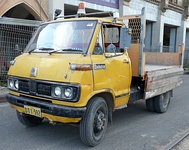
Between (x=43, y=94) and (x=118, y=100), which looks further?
(x=118, y=100)

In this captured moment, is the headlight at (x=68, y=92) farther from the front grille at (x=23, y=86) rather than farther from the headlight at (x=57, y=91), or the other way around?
the front grille at (x=23, y=86)

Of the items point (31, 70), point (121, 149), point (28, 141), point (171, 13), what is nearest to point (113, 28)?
point (31, 70)

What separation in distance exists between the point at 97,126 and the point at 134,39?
2.34 meters

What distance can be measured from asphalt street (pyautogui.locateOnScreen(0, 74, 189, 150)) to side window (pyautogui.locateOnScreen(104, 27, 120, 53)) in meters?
1.68

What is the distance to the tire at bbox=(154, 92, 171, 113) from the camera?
6.12 metres

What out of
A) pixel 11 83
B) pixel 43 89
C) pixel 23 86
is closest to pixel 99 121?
pixel 43 89

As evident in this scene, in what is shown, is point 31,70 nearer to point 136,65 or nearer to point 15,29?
point 136,65

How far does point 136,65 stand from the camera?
5.18 m

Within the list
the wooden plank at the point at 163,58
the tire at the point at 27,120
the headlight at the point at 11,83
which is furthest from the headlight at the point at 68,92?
the wooden plank at the point at 163,58

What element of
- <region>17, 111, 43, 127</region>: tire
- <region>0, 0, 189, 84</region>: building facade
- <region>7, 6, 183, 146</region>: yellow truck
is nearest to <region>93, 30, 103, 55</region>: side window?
<region>7, 6, 183, 146</region>: yellow truck

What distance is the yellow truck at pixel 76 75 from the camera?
3.59m

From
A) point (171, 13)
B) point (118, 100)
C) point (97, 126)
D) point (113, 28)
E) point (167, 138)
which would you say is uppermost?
point (171, 13)

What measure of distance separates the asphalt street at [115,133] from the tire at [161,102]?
15 cm

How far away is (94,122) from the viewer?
4.00 metres
